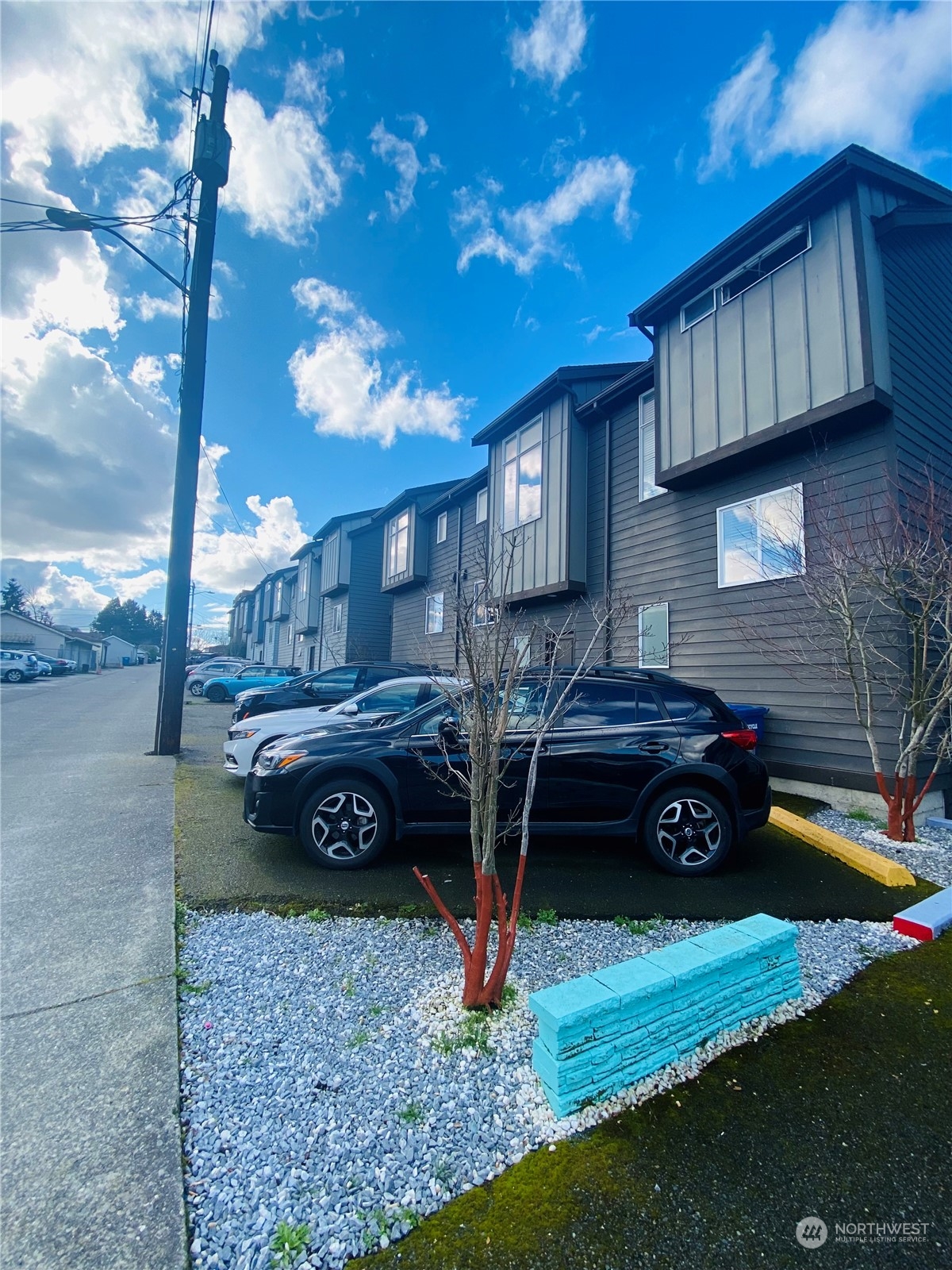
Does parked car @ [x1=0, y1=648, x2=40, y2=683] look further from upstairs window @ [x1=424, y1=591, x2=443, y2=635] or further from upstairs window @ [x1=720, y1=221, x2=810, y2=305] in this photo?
upstairs window @ [x1=720, y1=221, x2=810, y2=305]

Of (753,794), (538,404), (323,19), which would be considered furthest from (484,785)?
(323,19)

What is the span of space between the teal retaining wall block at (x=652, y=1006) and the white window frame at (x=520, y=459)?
9946 millimetres

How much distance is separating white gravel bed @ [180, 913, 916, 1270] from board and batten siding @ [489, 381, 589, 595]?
8.23 meters

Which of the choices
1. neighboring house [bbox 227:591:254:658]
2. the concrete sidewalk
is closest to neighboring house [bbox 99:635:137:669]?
neighboring house [bbox 227:591:254:658]

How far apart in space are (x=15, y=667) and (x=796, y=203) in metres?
40.1

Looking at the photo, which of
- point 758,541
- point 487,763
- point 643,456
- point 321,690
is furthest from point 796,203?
point 321,690

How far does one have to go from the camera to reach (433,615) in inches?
728

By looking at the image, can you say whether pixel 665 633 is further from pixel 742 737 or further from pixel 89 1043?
pixel 89 1043

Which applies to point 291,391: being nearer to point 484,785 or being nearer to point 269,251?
point 269,251

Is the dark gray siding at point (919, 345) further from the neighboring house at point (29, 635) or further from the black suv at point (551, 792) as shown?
the neighboring house at point (29, 635)

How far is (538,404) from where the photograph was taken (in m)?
12.4

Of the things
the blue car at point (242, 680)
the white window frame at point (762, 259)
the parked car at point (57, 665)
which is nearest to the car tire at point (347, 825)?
the white window frame at point (762, 259)

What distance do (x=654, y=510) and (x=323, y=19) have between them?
9.45 meters

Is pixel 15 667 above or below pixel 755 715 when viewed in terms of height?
above
